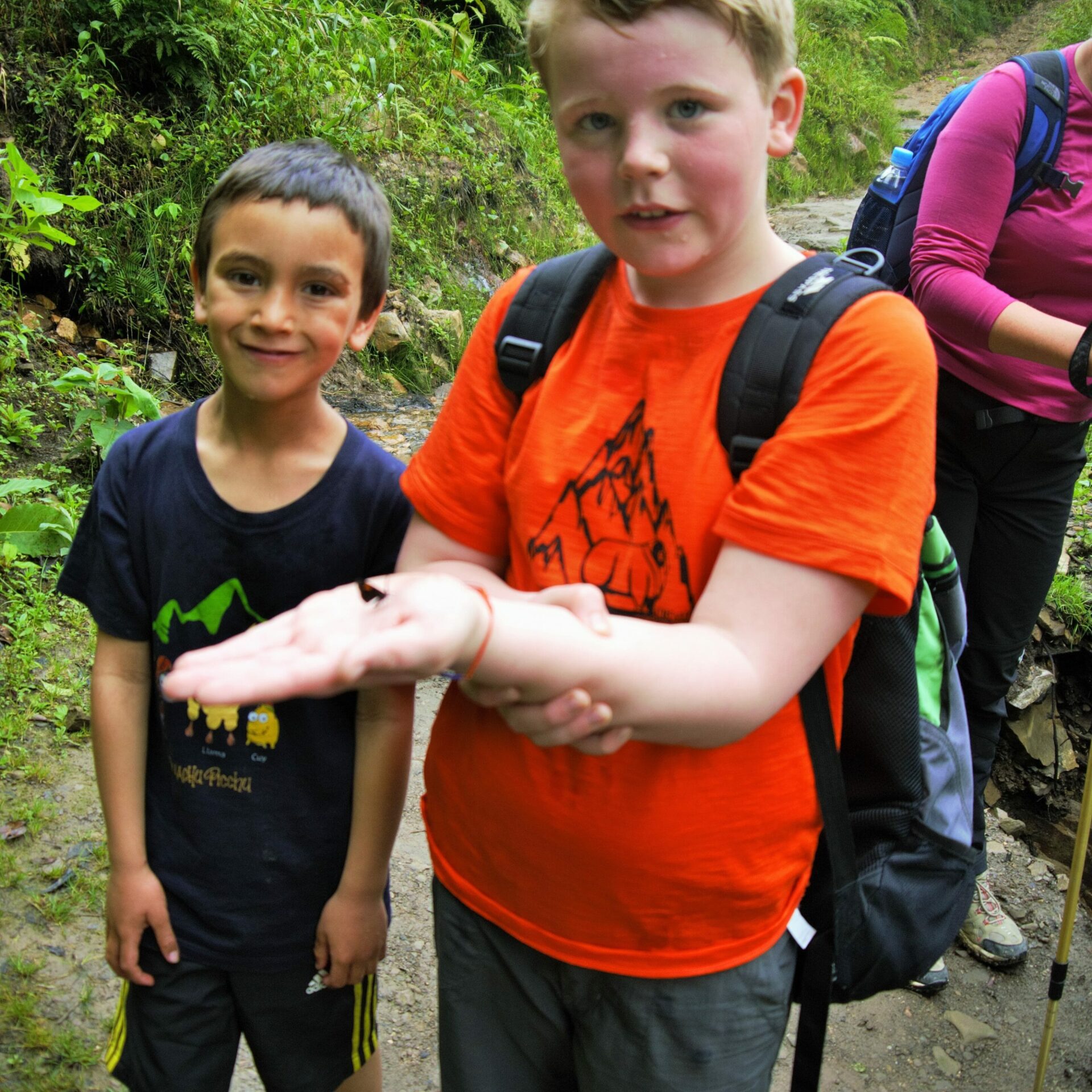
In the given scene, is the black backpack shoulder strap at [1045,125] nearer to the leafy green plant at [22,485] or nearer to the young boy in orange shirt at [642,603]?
the young boy in orange shirt at [642,603]

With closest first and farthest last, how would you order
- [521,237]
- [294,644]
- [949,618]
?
[294,644] < [949,618] < [521,237]

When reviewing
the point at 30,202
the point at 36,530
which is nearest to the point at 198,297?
the point at 36,530

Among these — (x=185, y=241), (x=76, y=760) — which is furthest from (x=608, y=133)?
(x=185, y=241)

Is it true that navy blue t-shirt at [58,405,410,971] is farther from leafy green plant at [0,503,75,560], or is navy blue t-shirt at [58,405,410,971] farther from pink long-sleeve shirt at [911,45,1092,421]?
leafy green plant at [0,503,75,560]

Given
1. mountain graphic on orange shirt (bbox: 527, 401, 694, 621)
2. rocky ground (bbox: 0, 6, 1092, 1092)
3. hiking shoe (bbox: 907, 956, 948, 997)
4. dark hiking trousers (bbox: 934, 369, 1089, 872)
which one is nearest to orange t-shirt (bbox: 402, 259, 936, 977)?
mountain graphic on orange shirt (bbox: 527, 401, 694, 621)

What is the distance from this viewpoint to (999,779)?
14.2 ft

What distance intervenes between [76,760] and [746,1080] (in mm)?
2498

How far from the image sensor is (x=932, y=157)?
250 centimetres

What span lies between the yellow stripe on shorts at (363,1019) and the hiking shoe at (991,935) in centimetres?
210

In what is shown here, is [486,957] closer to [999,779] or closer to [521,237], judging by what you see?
[999,779]

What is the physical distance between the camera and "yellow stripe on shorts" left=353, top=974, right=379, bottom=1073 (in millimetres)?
1820

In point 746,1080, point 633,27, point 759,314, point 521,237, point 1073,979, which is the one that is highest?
point 633,27

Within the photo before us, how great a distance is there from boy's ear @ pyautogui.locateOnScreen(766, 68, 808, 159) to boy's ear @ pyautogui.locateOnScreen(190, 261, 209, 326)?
90 cm

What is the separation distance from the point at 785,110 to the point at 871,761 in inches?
35.2
